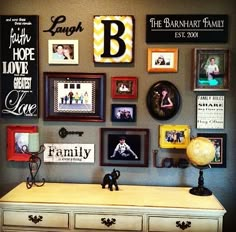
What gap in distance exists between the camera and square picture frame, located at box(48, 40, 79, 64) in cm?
281

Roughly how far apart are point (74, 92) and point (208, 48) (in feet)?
3.79

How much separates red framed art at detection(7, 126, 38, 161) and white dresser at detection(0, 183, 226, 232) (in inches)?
19.2

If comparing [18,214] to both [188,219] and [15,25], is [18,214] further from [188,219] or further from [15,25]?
[15,25]

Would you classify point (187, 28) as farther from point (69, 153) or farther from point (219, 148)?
point (69, 153)

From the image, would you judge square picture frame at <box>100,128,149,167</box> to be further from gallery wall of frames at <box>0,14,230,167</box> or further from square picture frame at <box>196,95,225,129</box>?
square picture frame at <box>196,95,225,129</box>

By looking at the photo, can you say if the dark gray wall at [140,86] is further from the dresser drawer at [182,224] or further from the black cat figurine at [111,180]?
the dresser drawer at [182,224]

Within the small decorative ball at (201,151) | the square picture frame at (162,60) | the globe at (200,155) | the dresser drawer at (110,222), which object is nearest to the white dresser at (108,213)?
the dresser drawer at (110,222)

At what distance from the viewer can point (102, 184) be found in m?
2.70

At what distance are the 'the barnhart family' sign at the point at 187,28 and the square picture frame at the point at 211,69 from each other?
10 centimetres

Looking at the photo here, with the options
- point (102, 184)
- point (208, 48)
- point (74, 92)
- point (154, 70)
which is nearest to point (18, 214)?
point (102, 184)

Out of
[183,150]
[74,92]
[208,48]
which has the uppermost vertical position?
[208,48]

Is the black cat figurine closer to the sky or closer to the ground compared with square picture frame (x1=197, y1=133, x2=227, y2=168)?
closer to the ground

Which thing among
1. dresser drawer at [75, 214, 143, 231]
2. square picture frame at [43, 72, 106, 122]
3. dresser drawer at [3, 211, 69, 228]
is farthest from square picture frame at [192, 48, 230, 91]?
dresser drawer at [3, 211, 69, 228]

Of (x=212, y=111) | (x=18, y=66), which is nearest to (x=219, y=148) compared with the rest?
(x=212, y=111)
